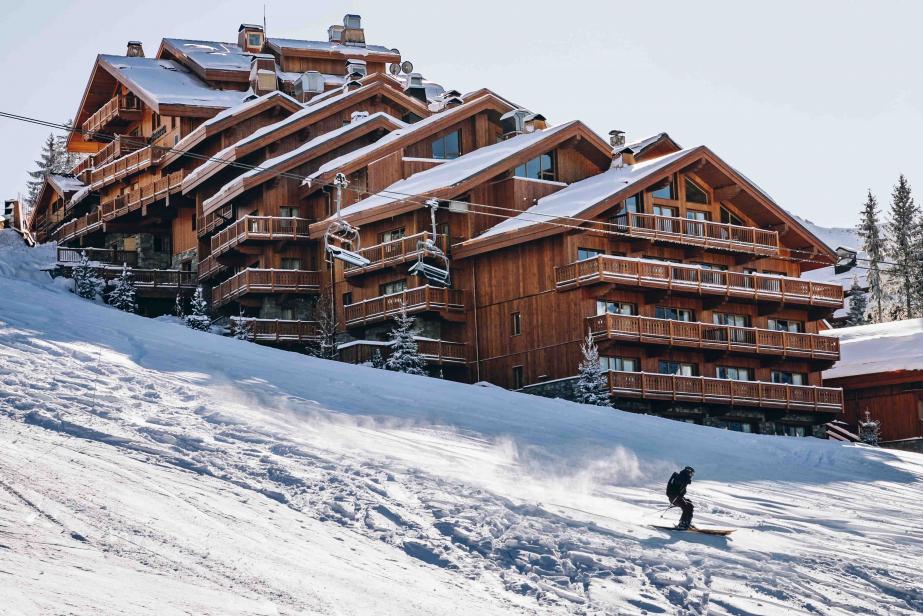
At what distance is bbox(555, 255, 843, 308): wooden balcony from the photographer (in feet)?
155

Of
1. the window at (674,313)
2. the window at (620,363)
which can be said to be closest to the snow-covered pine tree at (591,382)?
the window at (620,363)

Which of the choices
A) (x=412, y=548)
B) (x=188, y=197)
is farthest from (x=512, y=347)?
(x=412, y=548)

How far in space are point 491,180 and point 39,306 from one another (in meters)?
18.5

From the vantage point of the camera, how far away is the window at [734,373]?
168 feet

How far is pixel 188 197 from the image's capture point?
215ft

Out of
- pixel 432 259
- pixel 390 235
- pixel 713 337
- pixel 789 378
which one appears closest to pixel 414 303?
pixel 432 259

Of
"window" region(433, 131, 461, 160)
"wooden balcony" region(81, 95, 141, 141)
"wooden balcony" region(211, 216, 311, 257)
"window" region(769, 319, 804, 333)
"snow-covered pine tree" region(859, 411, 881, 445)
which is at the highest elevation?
"wooden balcony" region(81, 95, 141, 141)

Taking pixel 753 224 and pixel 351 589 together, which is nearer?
pixel 351 589

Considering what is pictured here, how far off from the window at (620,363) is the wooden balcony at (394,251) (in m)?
7.74

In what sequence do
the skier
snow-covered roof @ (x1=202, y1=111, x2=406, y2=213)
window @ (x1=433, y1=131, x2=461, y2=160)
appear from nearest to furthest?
the skier < snow-covered roof @ (x1=202, y1=111, x2=406, y2=213) < window @ (x1=433, y1=131, x2=461, y2=160)

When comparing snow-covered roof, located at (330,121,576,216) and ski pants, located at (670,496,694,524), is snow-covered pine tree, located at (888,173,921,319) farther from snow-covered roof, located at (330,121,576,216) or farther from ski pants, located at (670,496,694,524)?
ski pants, located at (670,496,694,524)

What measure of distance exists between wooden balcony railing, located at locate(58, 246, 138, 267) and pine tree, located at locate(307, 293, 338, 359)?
42.7 feet

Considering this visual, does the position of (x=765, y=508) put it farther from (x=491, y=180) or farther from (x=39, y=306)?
(x=491, y=180)

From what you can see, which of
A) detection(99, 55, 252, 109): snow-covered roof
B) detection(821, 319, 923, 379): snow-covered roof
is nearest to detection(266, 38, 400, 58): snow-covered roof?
detection(99, 55, 252, 109): snow-covered roof
